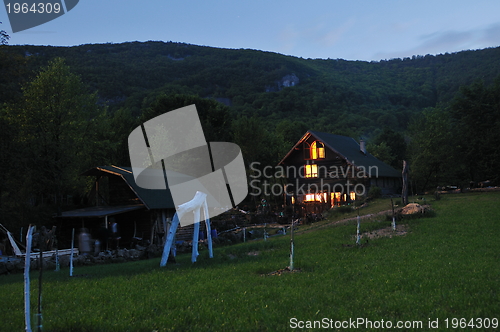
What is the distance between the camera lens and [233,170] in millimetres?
57000

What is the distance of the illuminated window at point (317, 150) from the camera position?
47.8m

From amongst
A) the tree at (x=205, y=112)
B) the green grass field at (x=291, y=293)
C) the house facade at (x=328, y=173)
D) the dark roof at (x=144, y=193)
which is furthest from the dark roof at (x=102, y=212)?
the tree at (x=205, y=112)

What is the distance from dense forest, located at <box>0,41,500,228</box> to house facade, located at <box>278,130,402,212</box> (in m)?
8.78

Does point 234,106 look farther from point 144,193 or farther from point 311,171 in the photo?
point 144,193

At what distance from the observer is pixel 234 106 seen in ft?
403

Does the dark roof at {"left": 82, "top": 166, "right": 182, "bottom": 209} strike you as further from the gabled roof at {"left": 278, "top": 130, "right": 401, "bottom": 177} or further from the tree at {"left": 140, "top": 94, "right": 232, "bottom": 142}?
the tree at {"left": 140, "top": 94, "right": 232, "bottom": 142}

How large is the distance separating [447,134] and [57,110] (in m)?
47.7

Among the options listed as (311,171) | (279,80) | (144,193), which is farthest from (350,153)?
(279,80)

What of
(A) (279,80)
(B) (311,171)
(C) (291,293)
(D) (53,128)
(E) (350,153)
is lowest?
(C) (291,293)

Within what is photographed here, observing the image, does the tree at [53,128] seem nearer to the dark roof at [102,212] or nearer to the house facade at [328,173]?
the dark roof at [102,212]

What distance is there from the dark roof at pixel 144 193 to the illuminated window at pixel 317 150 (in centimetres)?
2273

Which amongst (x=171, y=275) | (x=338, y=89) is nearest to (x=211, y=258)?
(x=171, y=275)

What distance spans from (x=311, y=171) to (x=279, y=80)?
103058mm

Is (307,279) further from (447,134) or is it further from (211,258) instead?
(447,134)
